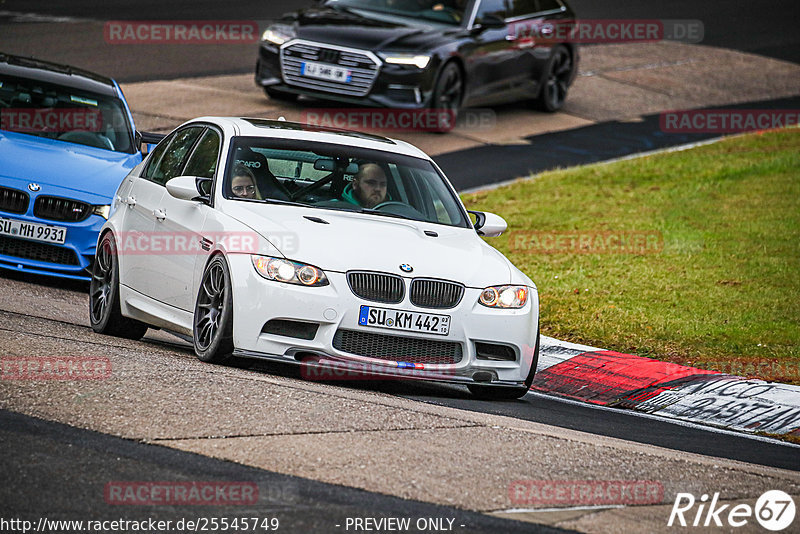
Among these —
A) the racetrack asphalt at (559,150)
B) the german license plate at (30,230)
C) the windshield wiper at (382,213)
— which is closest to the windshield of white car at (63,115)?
the german license plate at (30,230)

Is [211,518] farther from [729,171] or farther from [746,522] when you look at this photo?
[729,171]

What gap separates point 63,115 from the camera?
41.0 ft

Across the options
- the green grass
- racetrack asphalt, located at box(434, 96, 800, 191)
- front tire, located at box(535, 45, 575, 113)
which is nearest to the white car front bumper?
the green grass

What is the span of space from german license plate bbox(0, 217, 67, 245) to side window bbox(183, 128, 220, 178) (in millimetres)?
2193

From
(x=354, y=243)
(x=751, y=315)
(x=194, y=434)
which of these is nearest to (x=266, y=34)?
(x=751, y=315)

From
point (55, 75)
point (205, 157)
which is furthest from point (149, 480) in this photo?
point (55, 75)

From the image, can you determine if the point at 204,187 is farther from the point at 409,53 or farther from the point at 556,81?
the point at 556,81

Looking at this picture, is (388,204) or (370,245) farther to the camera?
(388,204)

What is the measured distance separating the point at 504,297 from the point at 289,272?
4.38ft

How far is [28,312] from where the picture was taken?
9.71 metres

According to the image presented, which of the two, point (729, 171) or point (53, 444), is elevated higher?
point (53, 444)

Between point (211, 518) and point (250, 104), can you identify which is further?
point (250, 104)

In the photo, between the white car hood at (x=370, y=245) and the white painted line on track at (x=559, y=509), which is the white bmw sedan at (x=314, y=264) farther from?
the white painted line on track at (x=559, y=509)

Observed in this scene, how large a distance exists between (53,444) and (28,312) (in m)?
4.06
